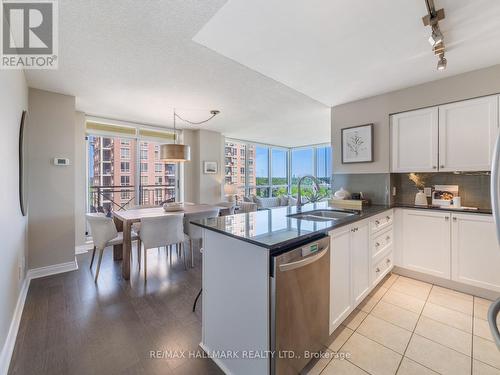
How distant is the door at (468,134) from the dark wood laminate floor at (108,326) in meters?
3.13

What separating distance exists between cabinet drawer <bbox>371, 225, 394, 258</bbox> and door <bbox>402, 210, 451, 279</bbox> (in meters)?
0.24

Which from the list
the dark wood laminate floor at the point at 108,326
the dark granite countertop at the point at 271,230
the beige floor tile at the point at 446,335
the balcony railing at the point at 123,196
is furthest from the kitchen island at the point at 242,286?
the balcony railing at the point at 123,196

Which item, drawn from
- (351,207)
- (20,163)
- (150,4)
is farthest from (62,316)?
(351,207)

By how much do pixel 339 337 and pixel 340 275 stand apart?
52 centimetres

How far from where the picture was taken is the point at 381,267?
8.07 ft

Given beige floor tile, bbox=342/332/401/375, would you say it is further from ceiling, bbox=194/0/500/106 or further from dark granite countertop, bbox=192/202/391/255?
ceiling, bbox=194/0/500/106

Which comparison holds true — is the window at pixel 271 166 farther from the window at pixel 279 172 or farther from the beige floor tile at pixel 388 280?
the beige floor tile at pixel 388 280

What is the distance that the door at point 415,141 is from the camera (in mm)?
2617

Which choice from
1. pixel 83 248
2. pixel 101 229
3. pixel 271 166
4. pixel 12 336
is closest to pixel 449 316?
pixel 12 336

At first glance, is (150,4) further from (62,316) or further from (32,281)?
(32,281)

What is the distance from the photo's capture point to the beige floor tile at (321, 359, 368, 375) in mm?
1443

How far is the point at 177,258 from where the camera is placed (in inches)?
140

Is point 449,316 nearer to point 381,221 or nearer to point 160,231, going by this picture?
point 381,221

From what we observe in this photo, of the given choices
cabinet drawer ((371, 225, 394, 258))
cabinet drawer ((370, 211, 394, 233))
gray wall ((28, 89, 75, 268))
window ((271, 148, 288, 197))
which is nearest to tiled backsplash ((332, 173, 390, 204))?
cabinet drawer ((370, 211, 394, 233))
